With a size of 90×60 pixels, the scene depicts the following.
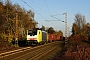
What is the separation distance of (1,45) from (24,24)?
1236 inches

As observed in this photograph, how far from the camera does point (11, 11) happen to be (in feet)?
191

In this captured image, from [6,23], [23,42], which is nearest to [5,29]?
[6,23]

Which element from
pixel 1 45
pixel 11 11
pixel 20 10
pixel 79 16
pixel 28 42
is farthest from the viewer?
pixel 79 16

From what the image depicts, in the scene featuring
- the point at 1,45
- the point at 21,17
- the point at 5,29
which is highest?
the point at 21,17

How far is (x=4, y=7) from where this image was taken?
5950 centimetres

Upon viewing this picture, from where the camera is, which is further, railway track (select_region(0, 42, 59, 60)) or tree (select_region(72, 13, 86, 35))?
tree (select_region(72, 13, 86, 35))

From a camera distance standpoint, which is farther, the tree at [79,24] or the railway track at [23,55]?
the tree at [79,24]

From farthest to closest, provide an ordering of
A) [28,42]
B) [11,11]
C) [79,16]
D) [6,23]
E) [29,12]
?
[79,16], [29,12], [11,11], [6,23], [28,42]

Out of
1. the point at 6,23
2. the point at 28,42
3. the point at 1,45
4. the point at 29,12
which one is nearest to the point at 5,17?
the point at 6,23

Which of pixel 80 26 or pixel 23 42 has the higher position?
pixel 80 26

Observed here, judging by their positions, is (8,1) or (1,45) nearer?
(1,45)

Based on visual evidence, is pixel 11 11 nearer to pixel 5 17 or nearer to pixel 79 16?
pixel 5 17

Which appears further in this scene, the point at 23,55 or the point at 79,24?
the point at 79,24

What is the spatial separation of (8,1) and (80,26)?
122ft
